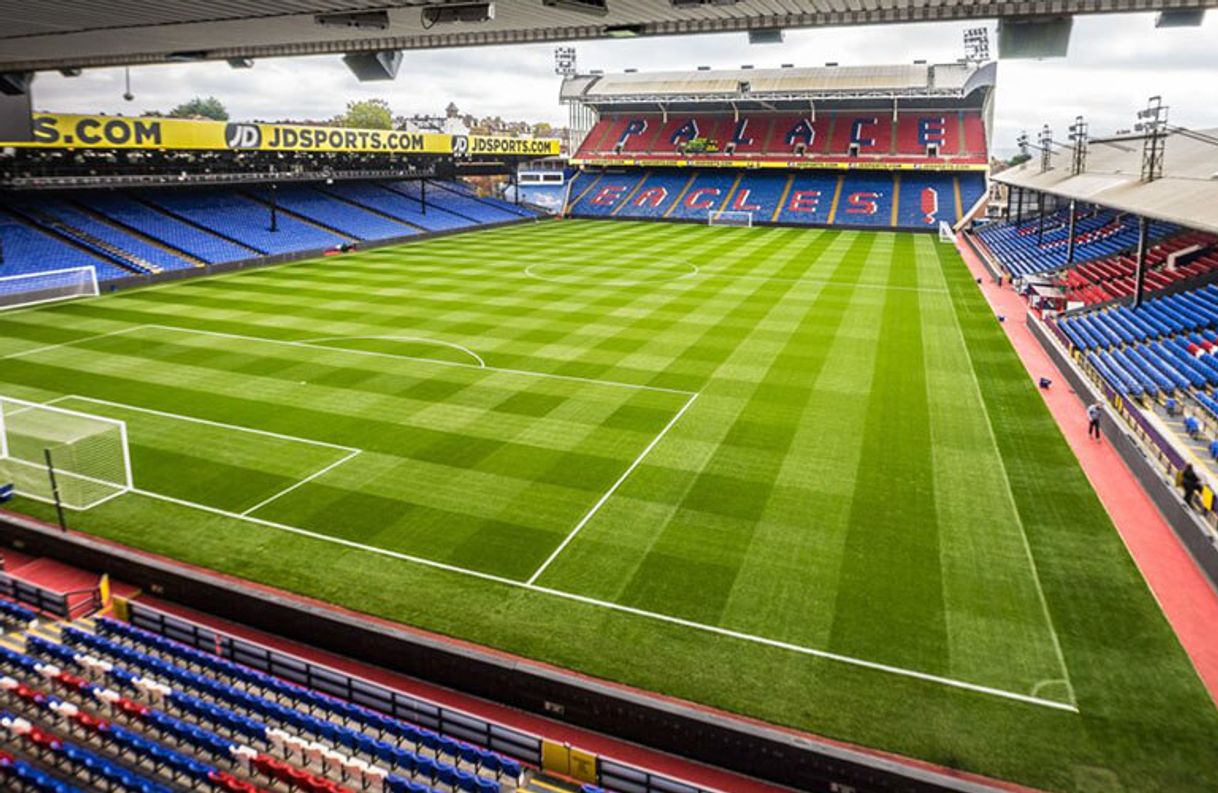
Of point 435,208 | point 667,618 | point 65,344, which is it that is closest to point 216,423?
point 65,344

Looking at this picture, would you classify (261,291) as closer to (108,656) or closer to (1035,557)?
(108,656)

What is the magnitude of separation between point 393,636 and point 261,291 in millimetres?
31229

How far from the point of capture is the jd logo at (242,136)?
42.7m

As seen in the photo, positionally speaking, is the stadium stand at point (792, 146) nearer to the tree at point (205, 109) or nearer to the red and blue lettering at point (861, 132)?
the red and blue lettering at point (861, 132)

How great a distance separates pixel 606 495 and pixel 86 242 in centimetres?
3801

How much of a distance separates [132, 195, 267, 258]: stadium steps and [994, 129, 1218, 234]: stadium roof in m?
43.5

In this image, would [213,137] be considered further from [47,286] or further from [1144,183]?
[1144,183]

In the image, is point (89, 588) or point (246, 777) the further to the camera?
point (89, 588)

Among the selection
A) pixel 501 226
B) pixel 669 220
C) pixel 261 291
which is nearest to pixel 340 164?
pixel 501 226

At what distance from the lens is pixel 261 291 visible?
3812cm

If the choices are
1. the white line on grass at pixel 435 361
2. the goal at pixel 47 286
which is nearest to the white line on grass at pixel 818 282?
the white line on grass at pixel 435 361

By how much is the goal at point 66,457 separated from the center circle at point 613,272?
2581 cm

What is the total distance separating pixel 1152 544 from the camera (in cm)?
1477

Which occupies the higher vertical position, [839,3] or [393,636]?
[839,3]
